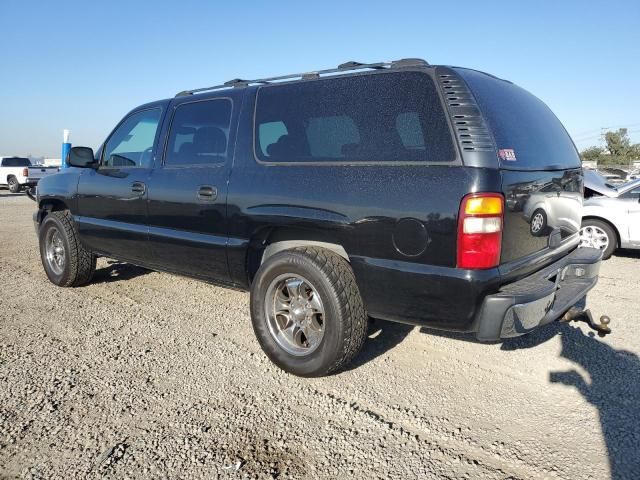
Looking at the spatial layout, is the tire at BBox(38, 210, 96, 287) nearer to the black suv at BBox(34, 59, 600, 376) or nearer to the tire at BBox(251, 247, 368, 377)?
the black suv at BBox(34, 59, 600, 376)

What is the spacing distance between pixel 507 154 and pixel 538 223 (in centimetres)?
56

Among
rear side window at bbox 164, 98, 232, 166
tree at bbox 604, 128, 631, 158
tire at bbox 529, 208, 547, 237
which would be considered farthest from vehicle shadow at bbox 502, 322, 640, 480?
tree at bbox 604, 128, 631, 158

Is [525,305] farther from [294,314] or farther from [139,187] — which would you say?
[139,187]

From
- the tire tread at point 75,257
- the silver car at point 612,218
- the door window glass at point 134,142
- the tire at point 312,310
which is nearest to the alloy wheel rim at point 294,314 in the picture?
the tire at point 312,310

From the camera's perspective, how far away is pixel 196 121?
395 cm

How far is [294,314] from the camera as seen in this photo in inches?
126

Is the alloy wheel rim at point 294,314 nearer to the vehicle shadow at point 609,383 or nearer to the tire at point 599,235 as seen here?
the vehicle shadow at point 609,383

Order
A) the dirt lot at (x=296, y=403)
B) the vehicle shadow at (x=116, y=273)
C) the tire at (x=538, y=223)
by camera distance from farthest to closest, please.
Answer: the vehicle shadow at (x=116, y=273) → the tire at (x=538, y=223) → the dirt lot at (x=296, y=403)

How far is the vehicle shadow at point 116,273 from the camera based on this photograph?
18.2 feet

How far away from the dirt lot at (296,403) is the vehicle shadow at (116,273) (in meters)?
1.17

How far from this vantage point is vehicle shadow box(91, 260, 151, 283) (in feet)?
18.2

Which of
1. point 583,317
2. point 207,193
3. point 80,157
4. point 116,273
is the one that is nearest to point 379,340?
point 583,317

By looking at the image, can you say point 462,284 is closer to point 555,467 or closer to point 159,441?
point 555,467

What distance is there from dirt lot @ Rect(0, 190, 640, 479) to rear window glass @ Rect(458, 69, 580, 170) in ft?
4.61
